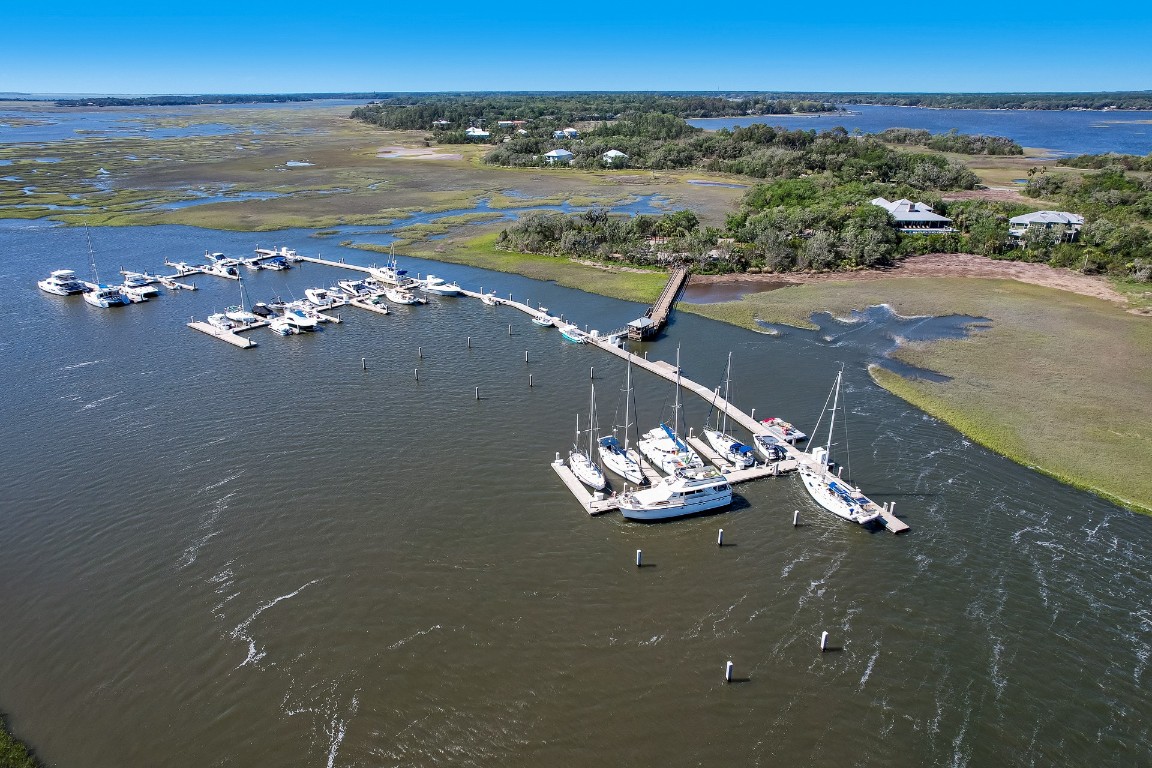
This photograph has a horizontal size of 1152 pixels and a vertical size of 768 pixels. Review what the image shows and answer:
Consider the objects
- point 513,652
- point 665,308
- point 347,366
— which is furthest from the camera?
point 665,308

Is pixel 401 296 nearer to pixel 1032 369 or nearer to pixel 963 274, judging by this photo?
pixel 1032 369

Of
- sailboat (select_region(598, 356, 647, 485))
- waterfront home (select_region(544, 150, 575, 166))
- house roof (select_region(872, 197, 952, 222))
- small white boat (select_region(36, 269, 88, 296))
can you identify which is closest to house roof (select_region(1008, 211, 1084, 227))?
house roof (select_region(872, 197, 952, 222))

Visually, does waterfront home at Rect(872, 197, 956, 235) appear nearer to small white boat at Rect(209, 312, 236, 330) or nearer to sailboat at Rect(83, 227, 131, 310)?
small white boat at Rect(209, 312, 236, 330)

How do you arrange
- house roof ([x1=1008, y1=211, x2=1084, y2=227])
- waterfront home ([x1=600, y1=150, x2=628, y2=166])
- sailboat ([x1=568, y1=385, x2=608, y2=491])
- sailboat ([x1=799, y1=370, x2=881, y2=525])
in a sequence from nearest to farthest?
sailboat ([x1=799, y1=370, x2=881, y2=525]) < sailboat ([x1=568, y1=385, x2=608, y2=491]) < house roof ([x1=1008, y1=211, x2=1084, y2=227]) < waterfront home ([x1=600, y1=150, x2=628, y2=166])

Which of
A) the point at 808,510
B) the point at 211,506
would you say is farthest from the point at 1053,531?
the point at 211,506

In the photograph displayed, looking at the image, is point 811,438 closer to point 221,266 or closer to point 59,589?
point 59,589
